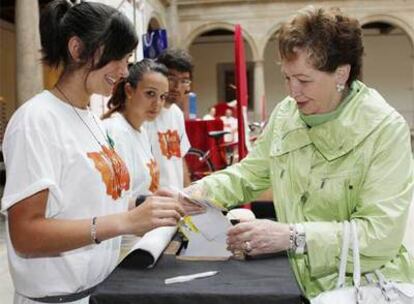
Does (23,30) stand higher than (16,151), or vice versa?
(23,30)

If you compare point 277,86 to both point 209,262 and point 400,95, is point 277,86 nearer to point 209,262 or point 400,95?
point 400,95

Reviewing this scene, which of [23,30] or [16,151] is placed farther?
[23,30]

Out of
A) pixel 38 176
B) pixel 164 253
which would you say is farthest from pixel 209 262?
pixel 38 176

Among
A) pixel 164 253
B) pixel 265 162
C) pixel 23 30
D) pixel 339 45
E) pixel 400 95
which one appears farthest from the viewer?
pixel 400 95

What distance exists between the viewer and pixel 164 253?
1.77 meters

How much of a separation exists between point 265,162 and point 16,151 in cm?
88

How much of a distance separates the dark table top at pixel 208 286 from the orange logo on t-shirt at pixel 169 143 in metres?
1.96

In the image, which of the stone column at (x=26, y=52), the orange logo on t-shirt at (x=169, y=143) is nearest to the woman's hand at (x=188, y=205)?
the orange logo on t-shirt at (x=169, y=143)

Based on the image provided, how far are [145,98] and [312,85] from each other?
1.66m

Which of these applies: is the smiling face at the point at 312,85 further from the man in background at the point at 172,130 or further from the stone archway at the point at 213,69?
the stone archway at the point at 213,69

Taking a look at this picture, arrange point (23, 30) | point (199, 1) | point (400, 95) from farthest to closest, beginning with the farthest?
point (400, 95) → point (199, 1) → point (23, 30)

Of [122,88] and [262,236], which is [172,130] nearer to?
[122,88]

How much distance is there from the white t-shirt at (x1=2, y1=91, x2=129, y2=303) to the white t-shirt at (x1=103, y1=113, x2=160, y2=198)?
1059 mm

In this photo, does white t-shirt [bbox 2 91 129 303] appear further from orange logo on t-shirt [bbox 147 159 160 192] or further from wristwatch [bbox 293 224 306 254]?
orange logo on t-shirt [bbox 147 159 160 192]
